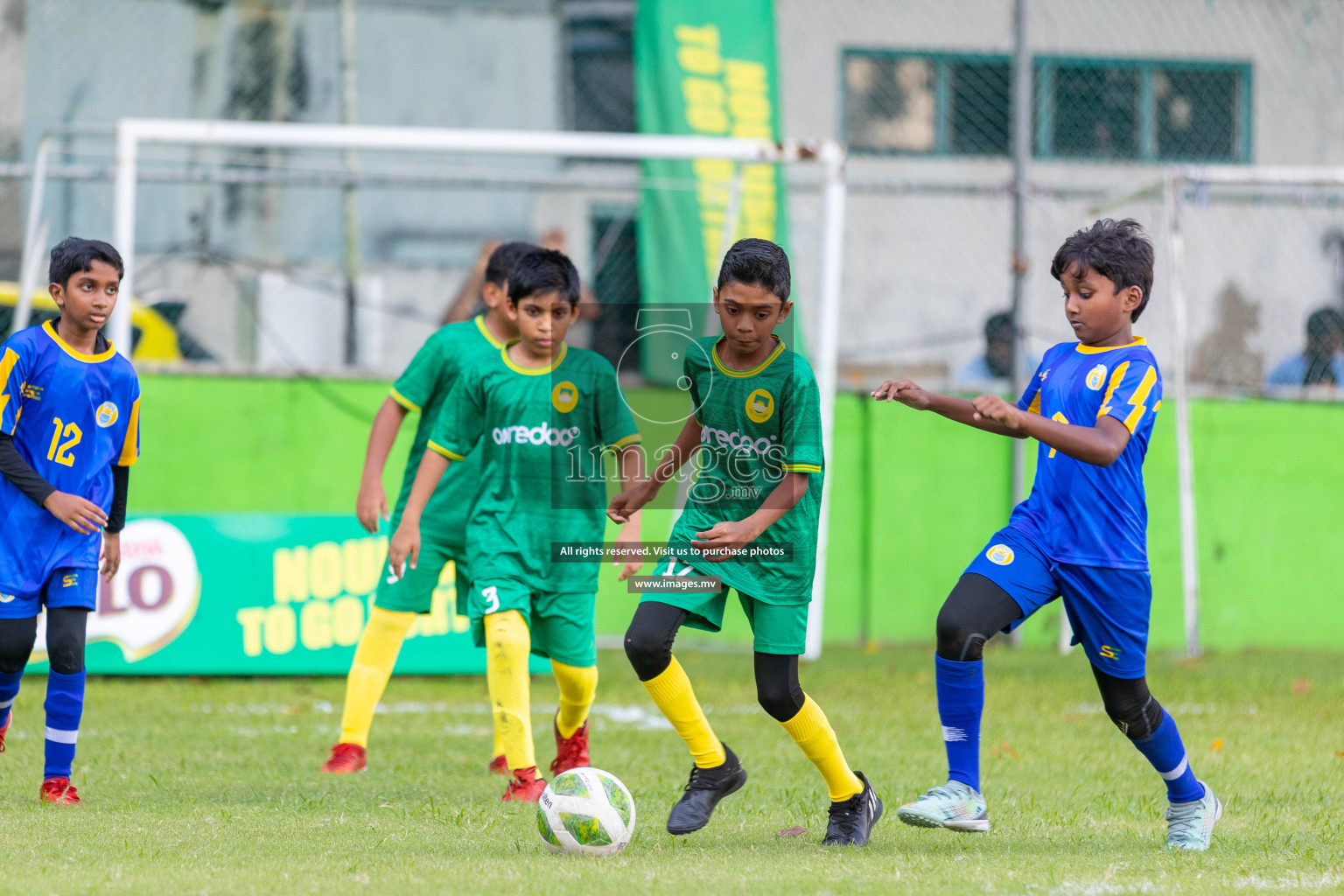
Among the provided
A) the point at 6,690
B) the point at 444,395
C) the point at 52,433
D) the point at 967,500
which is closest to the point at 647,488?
the point at 444,395

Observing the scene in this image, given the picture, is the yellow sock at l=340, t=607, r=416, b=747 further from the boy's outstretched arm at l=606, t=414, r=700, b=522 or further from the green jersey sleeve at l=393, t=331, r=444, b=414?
the boy's outstretched arm at l=606, t=414, r=700, b=522

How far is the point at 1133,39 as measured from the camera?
1473cm

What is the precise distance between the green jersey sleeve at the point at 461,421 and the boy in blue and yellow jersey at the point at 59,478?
1068 millimetres

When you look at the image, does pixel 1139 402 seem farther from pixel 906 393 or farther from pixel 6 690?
pixel 6 690

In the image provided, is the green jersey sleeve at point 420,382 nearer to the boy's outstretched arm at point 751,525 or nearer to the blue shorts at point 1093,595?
the boy's outstretched arm at point 751,525

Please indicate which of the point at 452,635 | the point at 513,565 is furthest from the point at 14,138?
the point at 513,565

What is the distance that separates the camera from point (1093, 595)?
176 inches

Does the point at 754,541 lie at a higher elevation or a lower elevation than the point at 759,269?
lower

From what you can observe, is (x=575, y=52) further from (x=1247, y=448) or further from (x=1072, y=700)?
(x=1072, y=700)

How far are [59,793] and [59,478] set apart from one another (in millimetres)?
1026

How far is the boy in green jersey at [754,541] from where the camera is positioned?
4473mm

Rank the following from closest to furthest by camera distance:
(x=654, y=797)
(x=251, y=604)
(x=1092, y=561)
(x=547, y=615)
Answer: (x=1092, y=561) → (x=654, y=797) → (x=547, y=615) → (x=251, y=604)

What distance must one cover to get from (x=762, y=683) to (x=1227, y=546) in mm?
7442

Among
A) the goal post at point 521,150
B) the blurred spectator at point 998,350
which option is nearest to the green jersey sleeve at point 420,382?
the goal post at point 521,150
